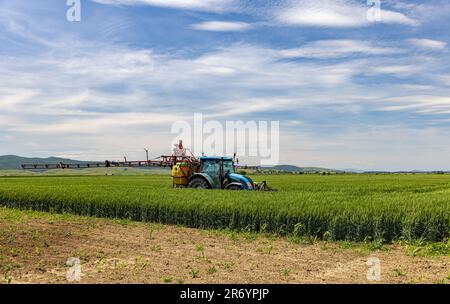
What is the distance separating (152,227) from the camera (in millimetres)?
17406

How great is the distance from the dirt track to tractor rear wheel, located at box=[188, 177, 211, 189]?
26.2ft

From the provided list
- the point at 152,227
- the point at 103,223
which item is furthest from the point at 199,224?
the point at 103,223

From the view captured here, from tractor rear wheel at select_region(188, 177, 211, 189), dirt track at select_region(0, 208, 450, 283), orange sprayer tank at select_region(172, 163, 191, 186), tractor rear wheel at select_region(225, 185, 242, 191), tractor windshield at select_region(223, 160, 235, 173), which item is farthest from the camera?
orange sprayer tank at select_region(172, 163, 191, 186)

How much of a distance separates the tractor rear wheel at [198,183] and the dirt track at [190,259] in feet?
26.2

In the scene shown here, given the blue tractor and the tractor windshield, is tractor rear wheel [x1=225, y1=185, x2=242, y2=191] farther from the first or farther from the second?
the tractor windshield

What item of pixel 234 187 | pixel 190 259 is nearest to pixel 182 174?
pixel 234 187

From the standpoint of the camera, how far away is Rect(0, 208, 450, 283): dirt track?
9.81m

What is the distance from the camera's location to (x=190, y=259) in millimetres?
11562

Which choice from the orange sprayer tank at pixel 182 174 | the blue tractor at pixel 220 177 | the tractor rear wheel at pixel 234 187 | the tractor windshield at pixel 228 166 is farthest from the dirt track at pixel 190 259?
the orange sprayer tank at pixel 182 174

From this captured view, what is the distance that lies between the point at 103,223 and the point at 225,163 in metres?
7.89

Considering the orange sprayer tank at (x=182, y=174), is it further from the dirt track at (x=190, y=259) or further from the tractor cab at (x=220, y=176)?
the dirt track at (x=190, y=259)

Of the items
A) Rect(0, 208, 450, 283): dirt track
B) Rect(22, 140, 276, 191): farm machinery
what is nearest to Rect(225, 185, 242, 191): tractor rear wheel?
Rect(22, 140, 276, 191): farm machinery
